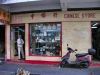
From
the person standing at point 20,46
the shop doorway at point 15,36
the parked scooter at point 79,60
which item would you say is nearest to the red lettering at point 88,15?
the parked scooter at point 79,60

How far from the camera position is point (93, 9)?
19.2 m

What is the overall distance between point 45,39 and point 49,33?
0.47m

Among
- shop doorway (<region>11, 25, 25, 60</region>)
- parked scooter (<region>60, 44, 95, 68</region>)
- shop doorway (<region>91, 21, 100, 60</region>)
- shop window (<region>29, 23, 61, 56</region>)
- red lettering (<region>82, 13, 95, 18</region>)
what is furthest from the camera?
shop doorway (<region>11, 25, 25, 60</region>)

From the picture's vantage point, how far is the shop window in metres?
20.0

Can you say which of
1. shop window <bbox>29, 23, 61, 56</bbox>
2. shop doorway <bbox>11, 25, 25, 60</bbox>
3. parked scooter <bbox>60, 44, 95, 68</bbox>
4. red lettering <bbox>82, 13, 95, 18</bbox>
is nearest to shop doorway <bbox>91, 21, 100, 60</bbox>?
red lettering <bbox>82, 13, 95, 18</bbox>

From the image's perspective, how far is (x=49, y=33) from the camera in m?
20.3

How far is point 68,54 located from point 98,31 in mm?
2761

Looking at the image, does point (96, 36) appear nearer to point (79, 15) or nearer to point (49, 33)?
point (79, 15)

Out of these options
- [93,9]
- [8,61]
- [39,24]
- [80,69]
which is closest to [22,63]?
[8,61]

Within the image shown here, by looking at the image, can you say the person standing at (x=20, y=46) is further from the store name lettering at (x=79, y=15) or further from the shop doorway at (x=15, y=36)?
the store name lettering at (x=79, y=15)

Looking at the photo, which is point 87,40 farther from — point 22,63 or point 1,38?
point 1,38

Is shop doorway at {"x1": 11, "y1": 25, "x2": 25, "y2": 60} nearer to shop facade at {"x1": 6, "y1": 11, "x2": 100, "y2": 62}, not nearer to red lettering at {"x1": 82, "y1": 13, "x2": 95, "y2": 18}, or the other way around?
shop facade at {"x1": 6, "y1": 11, "x2": 100, "y2": 62}

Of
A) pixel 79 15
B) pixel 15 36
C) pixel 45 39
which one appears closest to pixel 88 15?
pixel 79 15

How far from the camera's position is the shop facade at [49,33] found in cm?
1930
